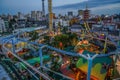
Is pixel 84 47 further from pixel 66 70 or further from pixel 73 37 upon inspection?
pixel 73 37

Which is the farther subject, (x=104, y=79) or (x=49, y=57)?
(x=49, y=57)

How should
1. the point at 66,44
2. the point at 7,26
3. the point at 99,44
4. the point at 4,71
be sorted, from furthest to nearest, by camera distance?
the point at 7,26
the point at 66,44
the point at 99,44
the point at 4,71

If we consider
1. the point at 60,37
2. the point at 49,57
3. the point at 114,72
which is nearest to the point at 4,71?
the point at 114,72

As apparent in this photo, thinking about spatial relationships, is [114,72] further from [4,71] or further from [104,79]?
[4,71]

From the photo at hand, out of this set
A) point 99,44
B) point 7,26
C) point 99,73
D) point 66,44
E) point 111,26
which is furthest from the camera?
point 7,26

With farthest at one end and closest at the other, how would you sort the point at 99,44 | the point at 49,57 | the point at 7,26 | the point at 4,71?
the point at 7,26
the point at 99,44
the point at 49,57
the point at 4,71

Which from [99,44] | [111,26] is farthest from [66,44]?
[111,26]

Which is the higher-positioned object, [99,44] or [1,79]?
[1,79]

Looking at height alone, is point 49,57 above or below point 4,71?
below

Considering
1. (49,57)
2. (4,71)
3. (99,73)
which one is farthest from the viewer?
(49,57)
